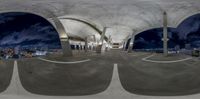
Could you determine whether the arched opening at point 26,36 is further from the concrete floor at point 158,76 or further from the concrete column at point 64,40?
the concrete floor at point 158,76

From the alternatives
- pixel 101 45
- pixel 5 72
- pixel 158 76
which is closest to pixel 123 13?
pixel 101 45

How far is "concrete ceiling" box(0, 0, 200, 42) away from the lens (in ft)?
2.88

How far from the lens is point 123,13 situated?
0.89 meters

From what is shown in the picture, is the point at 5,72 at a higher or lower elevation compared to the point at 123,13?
lower

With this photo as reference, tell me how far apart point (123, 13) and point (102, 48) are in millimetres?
114

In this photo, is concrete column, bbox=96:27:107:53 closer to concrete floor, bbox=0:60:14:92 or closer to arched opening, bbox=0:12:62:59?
arched opening, bbox=0:12:62:59

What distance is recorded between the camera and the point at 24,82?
969 mm

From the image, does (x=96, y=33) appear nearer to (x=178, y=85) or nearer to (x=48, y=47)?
(x=48, y=47)

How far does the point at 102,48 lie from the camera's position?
0.90 m

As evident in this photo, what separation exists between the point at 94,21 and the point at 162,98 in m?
0.30

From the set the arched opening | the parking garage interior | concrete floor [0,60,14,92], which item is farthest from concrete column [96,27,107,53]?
concrete floor [0,60,14,92]

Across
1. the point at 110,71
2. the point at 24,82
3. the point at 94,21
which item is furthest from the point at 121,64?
the point at 24,82

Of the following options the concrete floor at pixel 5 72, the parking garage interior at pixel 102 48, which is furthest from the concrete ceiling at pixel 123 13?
the concrete floor at pixel 5 72

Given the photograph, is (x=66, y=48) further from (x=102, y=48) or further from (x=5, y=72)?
(x=5, y=72)
